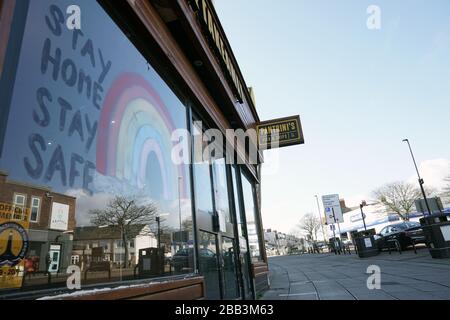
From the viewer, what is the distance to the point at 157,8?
430cm

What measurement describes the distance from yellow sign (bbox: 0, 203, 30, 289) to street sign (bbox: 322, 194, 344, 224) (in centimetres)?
2691

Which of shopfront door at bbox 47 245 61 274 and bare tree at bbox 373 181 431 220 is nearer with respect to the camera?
shopfront door at bbox 47 245 61 274

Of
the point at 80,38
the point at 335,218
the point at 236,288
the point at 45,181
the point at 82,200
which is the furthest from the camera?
the point at 335,218

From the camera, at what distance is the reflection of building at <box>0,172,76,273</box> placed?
2016 millimetres

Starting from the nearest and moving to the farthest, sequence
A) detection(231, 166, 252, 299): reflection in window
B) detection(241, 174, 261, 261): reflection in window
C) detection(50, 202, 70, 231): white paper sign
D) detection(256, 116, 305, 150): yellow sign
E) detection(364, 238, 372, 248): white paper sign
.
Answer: detection(50, 202, 70, 231): white paper sign → detection(231, 166, 252, 299): reflection in window → detection(256, 116, 305, 150): yellow sign → detection(241, 174, 261, 261): reflection in window → detection(364, 238, 372, 248): white paper sign

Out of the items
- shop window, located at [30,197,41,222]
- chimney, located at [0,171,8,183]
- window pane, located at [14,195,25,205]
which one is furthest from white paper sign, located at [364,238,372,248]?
chimney, located at [0,171,8,183]

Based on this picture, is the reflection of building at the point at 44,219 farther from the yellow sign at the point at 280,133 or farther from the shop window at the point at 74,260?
the yellow sign at the point at 280,133

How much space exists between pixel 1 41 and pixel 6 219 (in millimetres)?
1107

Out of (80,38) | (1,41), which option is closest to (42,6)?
(80,38)

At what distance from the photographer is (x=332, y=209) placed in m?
27.0

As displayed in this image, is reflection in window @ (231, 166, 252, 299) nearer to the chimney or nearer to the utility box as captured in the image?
the utility box

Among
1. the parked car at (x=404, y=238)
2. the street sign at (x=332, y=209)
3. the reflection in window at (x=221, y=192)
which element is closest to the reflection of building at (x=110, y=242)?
the reflection in window at (x=221, y=192)

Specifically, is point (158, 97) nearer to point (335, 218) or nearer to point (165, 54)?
point (165, 54)

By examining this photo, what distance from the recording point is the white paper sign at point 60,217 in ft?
7.55
